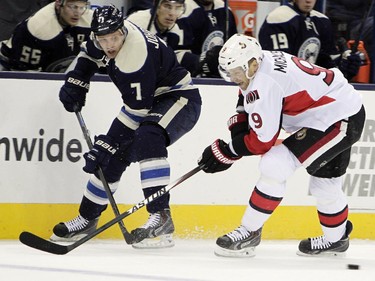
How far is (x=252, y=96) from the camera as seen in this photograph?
12.5 feet

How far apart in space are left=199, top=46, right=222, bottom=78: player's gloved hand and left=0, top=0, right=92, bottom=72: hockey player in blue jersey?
0.64m

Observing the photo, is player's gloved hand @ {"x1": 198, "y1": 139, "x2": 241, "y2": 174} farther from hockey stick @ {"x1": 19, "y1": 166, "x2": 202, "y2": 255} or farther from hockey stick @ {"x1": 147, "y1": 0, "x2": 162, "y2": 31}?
hockey stick @ {"x1": 147, "y1": 0, "x2": 162, "y2": 31}

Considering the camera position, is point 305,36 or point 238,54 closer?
point 238,54

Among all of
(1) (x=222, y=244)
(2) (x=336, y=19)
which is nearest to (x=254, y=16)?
(2) (x=336, y=19)

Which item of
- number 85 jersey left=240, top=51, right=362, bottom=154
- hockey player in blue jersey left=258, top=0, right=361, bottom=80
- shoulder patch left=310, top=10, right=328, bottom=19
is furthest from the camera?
shoulder patch left=310, top=10, right=328, bottom=19

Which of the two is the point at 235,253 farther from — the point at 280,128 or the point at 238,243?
the point at 280,128

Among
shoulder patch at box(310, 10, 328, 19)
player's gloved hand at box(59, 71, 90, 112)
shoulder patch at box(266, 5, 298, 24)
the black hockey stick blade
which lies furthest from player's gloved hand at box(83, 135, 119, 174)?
shoulder patch at box(310, 10, 328, 19)

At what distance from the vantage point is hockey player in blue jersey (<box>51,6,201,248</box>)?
13.2 ft

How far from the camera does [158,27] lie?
501 cm

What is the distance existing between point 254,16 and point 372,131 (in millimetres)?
1389

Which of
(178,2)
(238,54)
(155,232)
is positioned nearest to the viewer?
(238,54)

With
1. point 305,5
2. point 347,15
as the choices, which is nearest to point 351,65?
point 305,5

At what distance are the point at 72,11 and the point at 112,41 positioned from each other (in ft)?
3.42

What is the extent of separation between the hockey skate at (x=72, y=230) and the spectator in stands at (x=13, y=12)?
1.27 m
